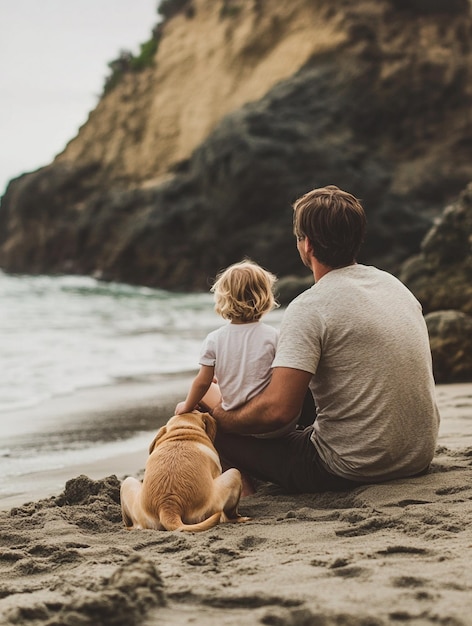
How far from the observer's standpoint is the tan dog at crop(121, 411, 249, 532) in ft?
11.0

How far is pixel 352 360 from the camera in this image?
3.55m

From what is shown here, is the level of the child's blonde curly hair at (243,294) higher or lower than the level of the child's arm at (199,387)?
higher

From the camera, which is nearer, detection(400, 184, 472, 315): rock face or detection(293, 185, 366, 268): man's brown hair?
detection(293, 185, 366, 268): man's brown hair

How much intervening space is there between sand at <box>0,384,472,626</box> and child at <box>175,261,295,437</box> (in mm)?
592

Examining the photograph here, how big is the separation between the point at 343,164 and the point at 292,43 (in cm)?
644

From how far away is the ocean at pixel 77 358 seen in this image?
5.86m

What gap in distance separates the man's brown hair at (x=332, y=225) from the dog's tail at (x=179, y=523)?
4.28ft

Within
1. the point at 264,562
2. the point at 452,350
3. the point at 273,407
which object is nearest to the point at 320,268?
the point at 273,407

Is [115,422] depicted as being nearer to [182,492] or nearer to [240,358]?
[240,358]

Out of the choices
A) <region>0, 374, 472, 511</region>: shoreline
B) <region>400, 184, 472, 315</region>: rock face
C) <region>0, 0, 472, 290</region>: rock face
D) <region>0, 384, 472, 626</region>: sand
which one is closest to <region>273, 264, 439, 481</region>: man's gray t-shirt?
<region>0, 384, 472, 626</region>: sand

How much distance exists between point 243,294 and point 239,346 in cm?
28

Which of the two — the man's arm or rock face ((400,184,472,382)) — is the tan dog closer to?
the man's arm

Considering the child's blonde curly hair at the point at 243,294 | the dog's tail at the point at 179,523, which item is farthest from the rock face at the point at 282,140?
the dog's tail at the point at 179,523

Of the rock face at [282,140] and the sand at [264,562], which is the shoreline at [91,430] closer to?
the sand at [264,562]
